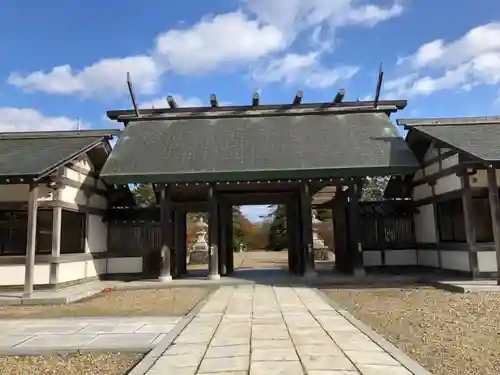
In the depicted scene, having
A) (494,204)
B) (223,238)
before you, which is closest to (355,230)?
(494,204)

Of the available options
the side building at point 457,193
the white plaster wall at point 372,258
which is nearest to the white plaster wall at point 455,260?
the side building at point 457,193

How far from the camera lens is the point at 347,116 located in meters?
14.6

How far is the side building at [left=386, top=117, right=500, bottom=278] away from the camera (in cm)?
1005

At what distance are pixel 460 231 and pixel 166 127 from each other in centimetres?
1019

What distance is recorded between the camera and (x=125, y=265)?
13.4 m

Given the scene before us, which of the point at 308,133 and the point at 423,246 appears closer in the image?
the point at 423,246

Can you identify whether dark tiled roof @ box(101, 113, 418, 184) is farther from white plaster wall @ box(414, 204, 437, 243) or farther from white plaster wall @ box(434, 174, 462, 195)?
white plaster wall @ box(414, 204, 437, 243)

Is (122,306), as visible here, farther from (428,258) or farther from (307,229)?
(428,258)

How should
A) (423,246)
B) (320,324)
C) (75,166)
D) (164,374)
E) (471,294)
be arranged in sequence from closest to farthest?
(164,374)
(320,324)
(471,294)
(75,166)
(423,246)

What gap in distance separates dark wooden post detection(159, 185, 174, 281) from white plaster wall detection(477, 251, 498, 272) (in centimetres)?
847

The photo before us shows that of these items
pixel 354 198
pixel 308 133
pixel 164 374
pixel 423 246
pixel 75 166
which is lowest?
pixel 164 374

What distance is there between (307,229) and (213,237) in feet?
9.30

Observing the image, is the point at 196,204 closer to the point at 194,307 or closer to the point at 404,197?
the point at 194,307

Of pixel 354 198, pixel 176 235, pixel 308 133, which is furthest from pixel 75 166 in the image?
pixel 354 198
